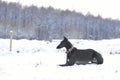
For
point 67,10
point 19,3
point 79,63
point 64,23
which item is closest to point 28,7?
point 19,3

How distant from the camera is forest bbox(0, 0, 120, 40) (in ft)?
406

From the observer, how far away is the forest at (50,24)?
124m

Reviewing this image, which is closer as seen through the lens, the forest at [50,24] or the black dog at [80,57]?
the black dog at [80,57]

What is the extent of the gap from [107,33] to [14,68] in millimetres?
147764

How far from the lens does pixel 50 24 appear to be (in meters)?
130

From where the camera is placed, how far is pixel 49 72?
9.65 meters

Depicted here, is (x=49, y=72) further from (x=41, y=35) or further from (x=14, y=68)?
(x=41, y=35)

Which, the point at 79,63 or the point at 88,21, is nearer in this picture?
the point at 79,63

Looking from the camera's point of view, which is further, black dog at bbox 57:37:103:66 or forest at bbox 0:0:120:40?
forest at bbox 0:0:120:40

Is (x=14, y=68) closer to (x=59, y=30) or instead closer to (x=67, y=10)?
(x=59, y=30)

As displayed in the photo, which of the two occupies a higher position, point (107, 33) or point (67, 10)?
point (67, 10)

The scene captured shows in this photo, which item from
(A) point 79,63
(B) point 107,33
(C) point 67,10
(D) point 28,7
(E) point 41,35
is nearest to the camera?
(A) point 79,63

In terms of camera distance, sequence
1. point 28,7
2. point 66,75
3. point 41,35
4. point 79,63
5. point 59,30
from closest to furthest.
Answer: point 66,75, point 79,63, point 41,35, point 59,30, point 28,7

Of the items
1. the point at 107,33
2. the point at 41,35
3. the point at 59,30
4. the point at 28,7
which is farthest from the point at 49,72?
the point at 107,33
